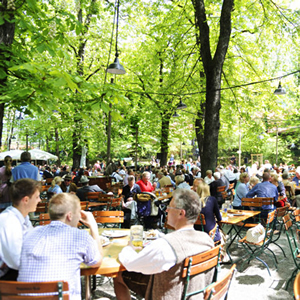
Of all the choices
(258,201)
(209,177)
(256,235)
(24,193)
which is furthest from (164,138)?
(24,193)

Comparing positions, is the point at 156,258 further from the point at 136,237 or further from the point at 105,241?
the point at 105,241

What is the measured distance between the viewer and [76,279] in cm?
236

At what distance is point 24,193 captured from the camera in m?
2.83

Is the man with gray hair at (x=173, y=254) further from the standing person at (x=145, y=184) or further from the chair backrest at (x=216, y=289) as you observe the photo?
the standing person at (x=145, y=184)

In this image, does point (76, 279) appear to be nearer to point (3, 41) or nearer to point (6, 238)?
point (6, 238)

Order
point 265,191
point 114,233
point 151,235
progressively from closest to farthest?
point 151,235 → point 114,233 → point 265,191

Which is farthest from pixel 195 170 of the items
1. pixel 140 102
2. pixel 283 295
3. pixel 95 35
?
pixel 283 295

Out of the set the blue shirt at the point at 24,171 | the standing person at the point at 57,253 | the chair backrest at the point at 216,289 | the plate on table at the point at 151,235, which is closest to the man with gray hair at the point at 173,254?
the chair backrest at the point at 216,289

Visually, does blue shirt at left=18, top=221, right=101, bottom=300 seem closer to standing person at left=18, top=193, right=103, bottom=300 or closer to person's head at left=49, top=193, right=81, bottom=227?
standing person at left=18, top=193, right=103, bottom=300

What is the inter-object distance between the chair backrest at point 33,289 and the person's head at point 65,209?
0.60 m

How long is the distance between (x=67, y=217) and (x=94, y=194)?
5895 mm

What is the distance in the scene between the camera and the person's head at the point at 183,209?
8.55ft

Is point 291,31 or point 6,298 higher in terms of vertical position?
point 291,31

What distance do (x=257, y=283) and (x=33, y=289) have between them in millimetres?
3872
